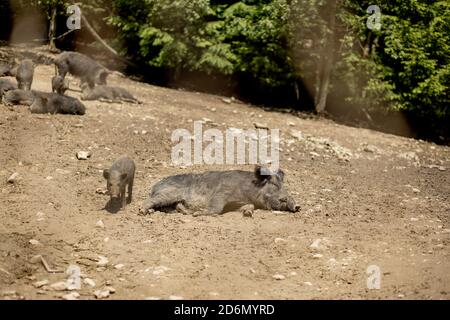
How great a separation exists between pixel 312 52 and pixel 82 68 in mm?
6949

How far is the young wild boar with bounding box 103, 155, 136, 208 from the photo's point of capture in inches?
315

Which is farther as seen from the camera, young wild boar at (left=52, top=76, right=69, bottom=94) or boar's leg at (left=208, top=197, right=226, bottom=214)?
young wild boar at (left=52, top=76, right=69, bottom=94)

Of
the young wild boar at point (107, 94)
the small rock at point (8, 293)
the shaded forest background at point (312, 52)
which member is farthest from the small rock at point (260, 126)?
the small rock at point (8, 293)

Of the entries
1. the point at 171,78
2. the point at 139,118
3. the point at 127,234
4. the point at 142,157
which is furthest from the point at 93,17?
the point at 127,234

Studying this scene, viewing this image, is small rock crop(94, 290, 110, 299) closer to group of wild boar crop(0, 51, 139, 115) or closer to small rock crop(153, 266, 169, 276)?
small rock crop(153, 266, 169, 276)

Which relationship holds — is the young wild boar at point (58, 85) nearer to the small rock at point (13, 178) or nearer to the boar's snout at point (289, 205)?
the small rock at point (13, 178)

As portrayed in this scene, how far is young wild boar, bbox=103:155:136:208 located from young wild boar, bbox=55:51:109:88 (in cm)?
713

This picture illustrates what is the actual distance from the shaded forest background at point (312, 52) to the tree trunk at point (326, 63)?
0.03 m

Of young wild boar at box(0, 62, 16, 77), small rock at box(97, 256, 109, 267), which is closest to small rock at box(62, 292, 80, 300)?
small rock at box(97, 256, 109, 267)

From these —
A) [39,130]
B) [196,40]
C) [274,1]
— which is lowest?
[39,130]

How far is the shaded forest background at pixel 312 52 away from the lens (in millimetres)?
15727
